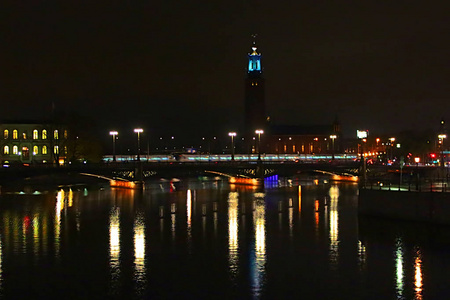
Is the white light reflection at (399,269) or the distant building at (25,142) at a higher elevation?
the distant building at (25,142)

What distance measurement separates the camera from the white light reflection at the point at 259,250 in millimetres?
38500

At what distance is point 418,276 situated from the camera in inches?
1587

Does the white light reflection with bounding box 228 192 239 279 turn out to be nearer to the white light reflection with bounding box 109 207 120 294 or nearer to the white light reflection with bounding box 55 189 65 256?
the white light reflection with bounding box 109 207 120 294

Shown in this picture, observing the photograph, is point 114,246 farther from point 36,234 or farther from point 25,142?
point 25,142

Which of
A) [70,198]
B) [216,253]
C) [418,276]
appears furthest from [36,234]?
[70,198]

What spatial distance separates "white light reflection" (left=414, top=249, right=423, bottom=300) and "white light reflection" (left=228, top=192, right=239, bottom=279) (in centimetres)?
1042

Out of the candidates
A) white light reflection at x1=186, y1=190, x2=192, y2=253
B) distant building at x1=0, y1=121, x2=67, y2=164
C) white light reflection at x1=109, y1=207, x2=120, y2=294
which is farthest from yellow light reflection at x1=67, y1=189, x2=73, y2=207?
distant building at x1=0, y1=121, x2=67, y2=164

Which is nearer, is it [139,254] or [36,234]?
[139,254]

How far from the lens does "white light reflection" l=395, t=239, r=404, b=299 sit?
37125mm

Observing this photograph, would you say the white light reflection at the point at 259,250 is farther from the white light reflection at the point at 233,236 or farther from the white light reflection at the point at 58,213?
the white light reflection at the point at 58,213

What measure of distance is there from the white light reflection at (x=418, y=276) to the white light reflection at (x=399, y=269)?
780 millimetres

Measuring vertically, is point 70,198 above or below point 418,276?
above

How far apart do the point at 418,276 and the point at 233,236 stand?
19.3 m

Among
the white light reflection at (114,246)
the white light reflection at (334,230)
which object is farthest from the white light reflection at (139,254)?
the white light reflection at (334,230)
